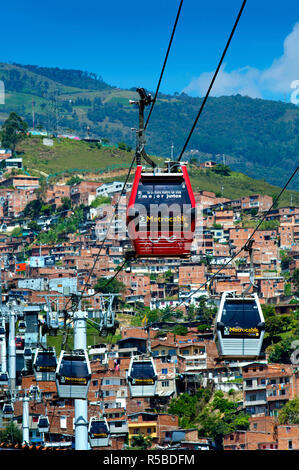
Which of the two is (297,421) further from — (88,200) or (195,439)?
(88,200)

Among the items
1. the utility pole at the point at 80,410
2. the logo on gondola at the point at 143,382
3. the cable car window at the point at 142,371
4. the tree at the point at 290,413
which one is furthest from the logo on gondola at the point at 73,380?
the tree at the point at 290,413

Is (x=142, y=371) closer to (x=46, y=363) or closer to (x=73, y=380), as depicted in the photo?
(x=73, y=380)

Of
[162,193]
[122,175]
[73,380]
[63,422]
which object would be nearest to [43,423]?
[63,422]

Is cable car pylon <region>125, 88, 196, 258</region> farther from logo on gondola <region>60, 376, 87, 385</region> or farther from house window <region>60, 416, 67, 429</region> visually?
house window <region>60, 416, 67, 429</region>

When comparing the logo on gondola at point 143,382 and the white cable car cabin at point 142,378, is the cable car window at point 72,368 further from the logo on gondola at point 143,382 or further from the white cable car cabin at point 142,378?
the logo on gondola at point 143,382

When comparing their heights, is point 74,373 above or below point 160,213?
below

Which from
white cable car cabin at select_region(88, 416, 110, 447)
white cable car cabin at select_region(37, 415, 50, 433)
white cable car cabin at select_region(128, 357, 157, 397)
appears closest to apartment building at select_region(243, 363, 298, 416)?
white cable car cabin at select_region(37, 415, 50, 433)
